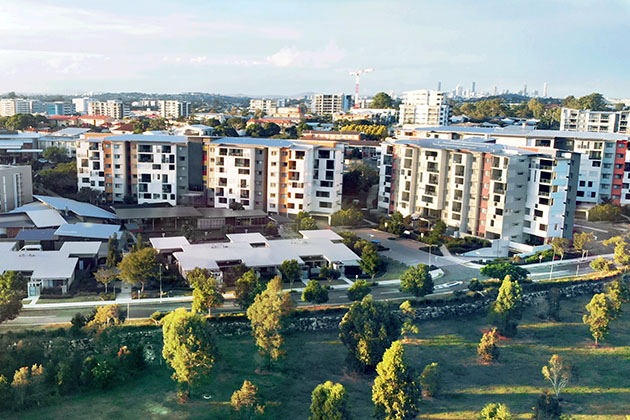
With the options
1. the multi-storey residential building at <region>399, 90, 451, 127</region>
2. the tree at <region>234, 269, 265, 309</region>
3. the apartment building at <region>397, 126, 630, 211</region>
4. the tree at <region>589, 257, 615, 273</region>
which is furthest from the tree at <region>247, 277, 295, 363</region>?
the multi-storey residential building at <region>399, 90, 451, 127</region>

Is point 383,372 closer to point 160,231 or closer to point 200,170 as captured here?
point 160,231

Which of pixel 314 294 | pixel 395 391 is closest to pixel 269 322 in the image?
pixel 314 294

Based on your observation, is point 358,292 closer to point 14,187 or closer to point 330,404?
point 330,404

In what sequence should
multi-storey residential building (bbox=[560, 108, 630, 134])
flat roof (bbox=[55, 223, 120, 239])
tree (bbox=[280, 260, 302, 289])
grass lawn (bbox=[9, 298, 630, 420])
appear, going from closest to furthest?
grass lawn (bbox=[9, 298, 630, 420]) → tree (bbox=[280, 260, 302, 289]) → flat roof (bbox=[55, 223, 120, 239]) → multi-storey residential building (bbox=[560, 108, 630, 134])

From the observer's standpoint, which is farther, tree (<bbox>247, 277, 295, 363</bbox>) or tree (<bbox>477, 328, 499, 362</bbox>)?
tree (<bbox>477, 328, 499, 362</bbox>)

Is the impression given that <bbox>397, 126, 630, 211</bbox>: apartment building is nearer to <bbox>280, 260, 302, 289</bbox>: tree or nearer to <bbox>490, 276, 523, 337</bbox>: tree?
<bbox>490, 276, 523, 337</bbox>: tree

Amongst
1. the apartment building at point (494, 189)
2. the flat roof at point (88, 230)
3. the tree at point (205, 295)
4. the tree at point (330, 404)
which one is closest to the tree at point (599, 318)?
the apartment building at point (494, 189)

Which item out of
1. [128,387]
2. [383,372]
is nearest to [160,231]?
[128,387]

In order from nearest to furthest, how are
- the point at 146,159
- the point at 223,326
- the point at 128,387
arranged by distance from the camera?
the point at 128,387 < the point at 223,326 < the point at 146,159
